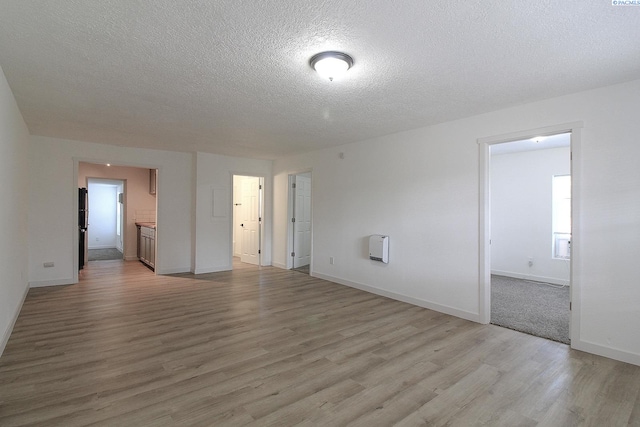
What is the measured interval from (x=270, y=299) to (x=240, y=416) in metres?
2.63

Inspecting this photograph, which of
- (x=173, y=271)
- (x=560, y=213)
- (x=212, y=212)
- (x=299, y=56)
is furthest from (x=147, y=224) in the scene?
(x=560, y=213)

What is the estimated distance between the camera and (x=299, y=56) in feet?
7.98

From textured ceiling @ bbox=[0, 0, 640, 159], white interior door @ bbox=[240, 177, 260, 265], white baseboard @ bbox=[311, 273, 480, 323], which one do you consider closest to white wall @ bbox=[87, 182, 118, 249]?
white interior door @ bbox=[240, 177, 260, 265]

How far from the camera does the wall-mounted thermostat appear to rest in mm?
4777

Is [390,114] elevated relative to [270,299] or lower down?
elevated

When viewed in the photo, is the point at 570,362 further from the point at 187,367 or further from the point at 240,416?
the point at 187,367

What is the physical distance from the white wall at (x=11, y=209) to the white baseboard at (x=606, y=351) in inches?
209

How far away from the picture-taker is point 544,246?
598 cm

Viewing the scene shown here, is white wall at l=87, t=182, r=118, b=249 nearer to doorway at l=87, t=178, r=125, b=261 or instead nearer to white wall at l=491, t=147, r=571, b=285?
doorway at l=87, t=178, r=125, b=261

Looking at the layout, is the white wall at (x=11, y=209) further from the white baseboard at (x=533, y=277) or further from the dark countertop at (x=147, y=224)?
the white baseboard at (x=533, y=277)

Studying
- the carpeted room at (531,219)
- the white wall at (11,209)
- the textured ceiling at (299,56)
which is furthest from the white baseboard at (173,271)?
the carpeted room at (531,219)

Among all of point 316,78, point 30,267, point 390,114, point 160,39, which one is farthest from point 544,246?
point 30,267

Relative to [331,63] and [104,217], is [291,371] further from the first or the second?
[104,217]

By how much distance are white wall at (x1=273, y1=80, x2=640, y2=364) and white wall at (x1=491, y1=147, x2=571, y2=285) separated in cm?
317
